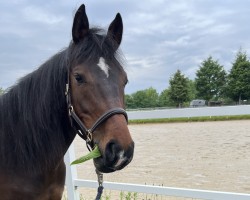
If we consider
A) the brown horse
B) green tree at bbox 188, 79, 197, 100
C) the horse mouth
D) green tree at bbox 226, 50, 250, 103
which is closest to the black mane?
the brown horse

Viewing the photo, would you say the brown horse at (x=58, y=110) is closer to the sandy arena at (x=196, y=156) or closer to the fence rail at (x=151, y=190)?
the fence rail at (x=151, y=190)

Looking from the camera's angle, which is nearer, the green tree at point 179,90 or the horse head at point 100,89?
the horse head at point 100,89

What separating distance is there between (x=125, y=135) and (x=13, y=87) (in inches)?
47.9

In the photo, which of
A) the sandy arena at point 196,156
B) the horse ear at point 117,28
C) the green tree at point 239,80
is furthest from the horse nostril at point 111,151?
the green tree at point 239,80

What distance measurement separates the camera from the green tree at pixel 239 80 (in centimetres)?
3947

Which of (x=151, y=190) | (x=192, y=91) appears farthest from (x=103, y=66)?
(x=192, y=91)

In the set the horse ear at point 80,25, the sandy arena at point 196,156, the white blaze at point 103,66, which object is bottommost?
the sandy arena at point 196,156

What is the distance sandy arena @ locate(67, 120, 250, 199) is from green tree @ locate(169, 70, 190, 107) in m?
40.8

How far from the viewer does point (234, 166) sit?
12.0 feet

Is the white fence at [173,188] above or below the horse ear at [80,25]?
below

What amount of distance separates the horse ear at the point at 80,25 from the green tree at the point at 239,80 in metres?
39.7

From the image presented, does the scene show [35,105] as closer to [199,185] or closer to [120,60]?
[120,60]

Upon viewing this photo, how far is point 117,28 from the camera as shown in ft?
8.21

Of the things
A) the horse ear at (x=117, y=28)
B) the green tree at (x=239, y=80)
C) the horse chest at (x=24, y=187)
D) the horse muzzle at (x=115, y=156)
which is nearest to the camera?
the horse muzzle at (x=115, y=156)
